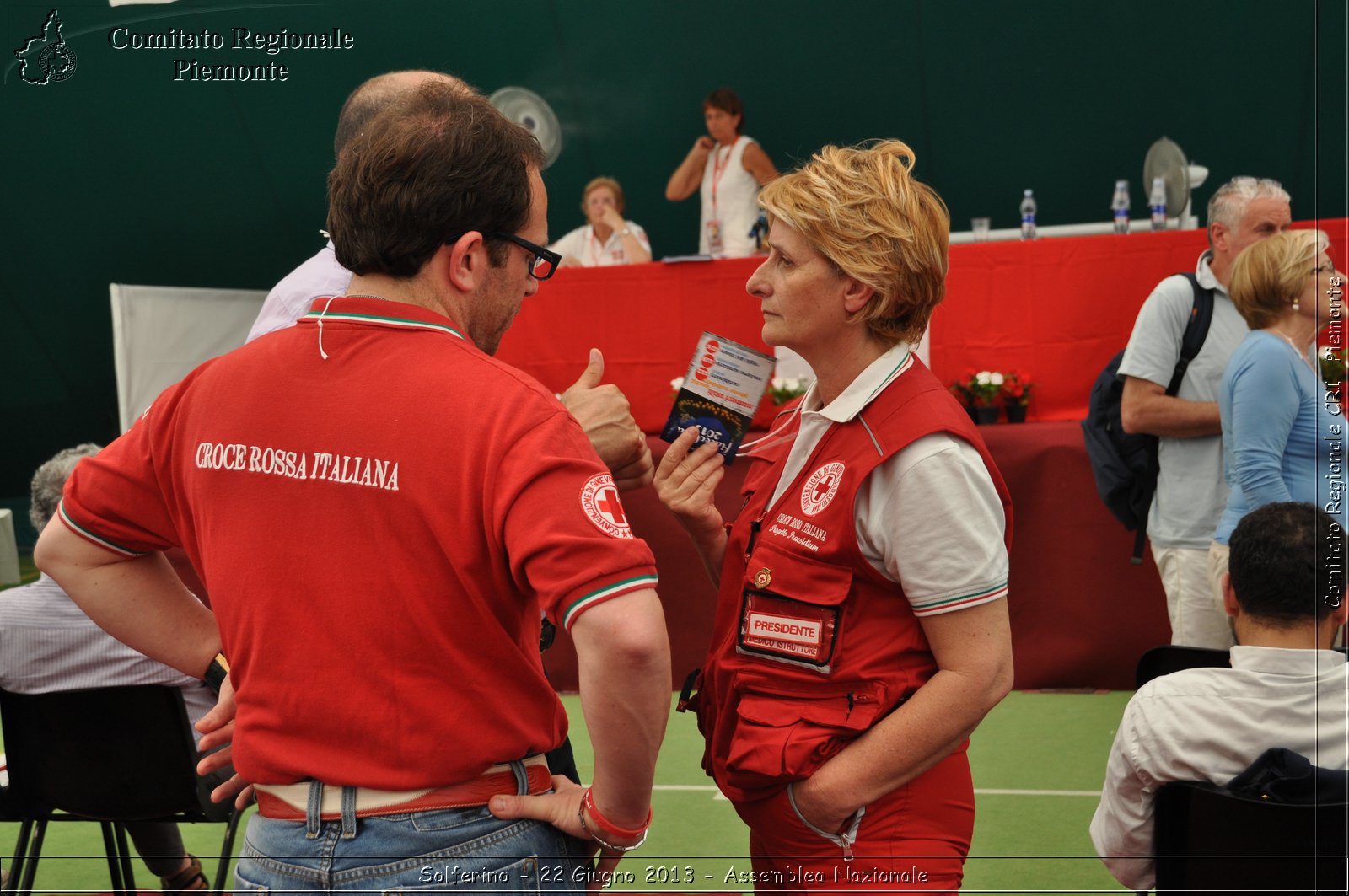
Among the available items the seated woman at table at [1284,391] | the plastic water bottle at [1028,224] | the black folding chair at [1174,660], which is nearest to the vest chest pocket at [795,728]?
Result: the black folding chair at [1174,660]

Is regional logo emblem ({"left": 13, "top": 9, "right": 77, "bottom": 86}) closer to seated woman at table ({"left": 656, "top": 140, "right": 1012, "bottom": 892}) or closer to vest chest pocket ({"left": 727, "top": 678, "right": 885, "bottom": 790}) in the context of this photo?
seated woman at table ({"left": 656, "top": 140, "right": 1012, "bottom": 892})

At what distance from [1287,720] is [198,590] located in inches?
185

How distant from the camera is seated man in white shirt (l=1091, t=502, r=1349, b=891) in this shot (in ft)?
6.72

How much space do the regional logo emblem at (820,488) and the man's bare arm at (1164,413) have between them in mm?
2522

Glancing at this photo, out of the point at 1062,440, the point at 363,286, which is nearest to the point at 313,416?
the point at 363,286

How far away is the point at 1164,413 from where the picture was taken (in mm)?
3773

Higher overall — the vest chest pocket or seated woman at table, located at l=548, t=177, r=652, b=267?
seated woman at table, located at l=548, t=177, r=652, b=267

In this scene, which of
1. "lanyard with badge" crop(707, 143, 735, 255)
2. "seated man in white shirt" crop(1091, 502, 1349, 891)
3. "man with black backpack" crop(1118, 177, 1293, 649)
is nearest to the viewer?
"seated man in white shirt" crop(1091, 502, 1349, 891)

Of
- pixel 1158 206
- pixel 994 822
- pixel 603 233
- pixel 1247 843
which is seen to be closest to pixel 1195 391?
pixel 994 822

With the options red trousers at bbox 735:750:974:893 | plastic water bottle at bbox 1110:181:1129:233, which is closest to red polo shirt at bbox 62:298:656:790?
red trousers at bbox 735:750:974:893

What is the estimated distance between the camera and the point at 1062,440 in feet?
17.0

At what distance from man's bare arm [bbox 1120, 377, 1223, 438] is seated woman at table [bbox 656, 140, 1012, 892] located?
2339 mm

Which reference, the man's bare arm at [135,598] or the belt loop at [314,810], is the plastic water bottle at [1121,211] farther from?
the belt loop at [314,810]

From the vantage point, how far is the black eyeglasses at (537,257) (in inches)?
52.5
